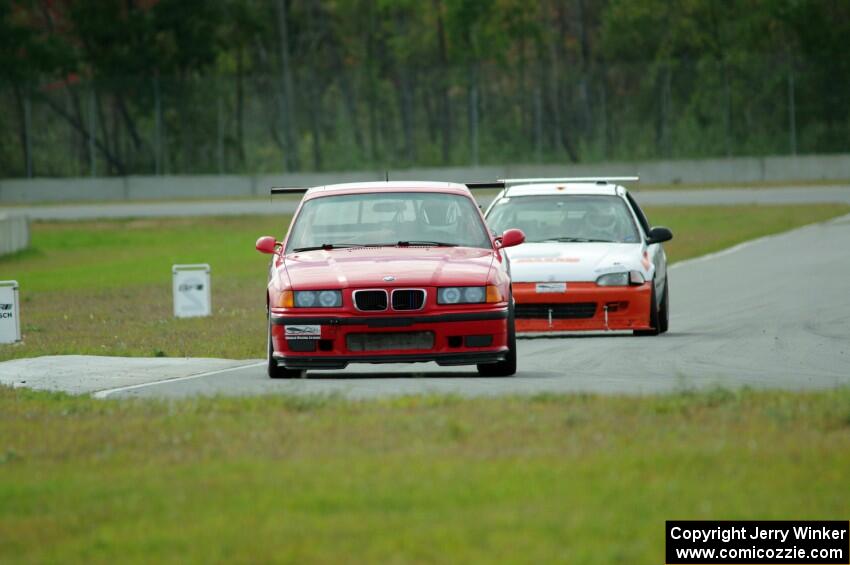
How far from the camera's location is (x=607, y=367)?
13828 millimetres

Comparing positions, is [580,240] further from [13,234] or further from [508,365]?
[13,234]

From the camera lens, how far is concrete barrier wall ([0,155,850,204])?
2340 inches

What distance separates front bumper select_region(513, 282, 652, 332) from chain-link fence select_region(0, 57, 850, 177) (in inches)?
1751

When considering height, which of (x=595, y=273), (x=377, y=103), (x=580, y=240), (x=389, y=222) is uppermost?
(x=377, y=103)

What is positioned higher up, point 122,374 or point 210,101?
point 210,101

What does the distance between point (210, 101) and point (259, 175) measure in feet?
12.9

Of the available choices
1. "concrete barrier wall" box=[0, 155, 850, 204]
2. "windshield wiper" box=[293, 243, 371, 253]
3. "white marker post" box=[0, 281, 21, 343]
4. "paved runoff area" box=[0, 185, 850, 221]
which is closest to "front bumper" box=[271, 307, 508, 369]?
"windshield wiper" box=[293, 243, 371, 253]

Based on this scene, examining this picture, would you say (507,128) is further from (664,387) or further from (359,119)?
(664,387)

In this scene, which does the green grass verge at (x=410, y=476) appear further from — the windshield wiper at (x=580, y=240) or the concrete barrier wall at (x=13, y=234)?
the concrete barrier wall at (x=13, y=234)

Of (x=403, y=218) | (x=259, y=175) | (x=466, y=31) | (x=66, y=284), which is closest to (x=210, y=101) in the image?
(x=259, y=175)

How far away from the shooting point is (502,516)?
6805mm

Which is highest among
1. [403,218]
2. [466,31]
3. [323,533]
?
[466,31]

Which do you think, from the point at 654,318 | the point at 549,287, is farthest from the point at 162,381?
the point at 654,318

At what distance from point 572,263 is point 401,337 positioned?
196 inches
